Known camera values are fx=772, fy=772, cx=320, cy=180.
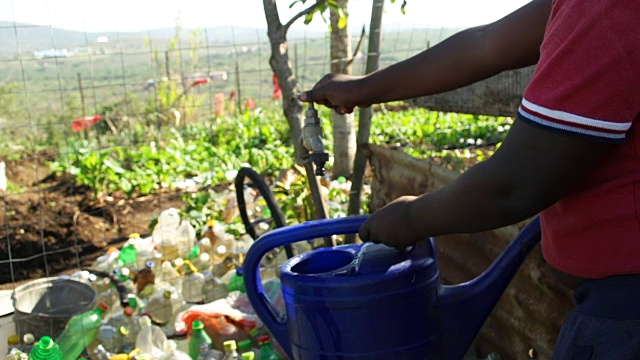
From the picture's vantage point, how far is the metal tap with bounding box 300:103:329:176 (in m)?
2.18

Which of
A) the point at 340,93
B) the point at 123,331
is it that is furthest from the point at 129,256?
the point at 340,93

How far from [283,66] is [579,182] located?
2.19 m

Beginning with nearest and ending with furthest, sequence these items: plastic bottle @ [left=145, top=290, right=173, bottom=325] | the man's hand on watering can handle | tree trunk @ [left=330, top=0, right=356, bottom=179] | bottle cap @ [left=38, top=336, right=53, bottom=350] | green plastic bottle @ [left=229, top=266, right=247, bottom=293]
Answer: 1. the man's hand on watering can handle
2. bottle cap @ [left=38, top=336, right=53, bottom=350]
3. plastic bottle @ [left=145, top=290, right=173, bottom=325]
4. green plastic bottle @ [left=229, top=266, right=247, bottom=293]
5. tree trunk @ [left=330, top=0, right=356, bottom=179]

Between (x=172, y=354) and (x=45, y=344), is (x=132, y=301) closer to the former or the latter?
(x=172, y=354)

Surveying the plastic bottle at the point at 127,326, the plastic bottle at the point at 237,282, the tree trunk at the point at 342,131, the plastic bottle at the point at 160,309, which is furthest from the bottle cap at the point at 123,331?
the tree trunk at the point at 342,131

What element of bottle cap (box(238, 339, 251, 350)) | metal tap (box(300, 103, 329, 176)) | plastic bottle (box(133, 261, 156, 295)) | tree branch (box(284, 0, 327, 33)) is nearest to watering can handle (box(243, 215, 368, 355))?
metal tap (box(300, 103, 329, 176))

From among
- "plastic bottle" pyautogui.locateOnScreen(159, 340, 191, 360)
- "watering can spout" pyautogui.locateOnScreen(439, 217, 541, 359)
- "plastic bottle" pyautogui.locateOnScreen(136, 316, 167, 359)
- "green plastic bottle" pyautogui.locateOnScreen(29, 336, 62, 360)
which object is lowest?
"plastic bottle" pyautogui.locateOnScreen(136, 316, 167, 359)

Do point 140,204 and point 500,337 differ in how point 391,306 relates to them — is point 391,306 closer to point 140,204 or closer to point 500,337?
point 500,337

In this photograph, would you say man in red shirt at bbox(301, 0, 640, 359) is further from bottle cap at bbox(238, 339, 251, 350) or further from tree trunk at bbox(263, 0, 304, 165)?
tree trunk at bbox(263, 0, 304, 165)

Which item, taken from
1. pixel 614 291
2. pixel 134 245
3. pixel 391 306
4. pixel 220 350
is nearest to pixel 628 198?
pixel 614 291

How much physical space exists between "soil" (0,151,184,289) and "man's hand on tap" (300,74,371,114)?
3217 millimetres

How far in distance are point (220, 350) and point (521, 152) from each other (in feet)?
7.60

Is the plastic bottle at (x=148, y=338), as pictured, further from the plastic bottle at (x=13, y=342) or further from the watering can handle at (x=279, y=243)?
the watering can handle at (x=279, y=243)

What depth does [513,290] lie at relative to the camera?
8.12 feet
